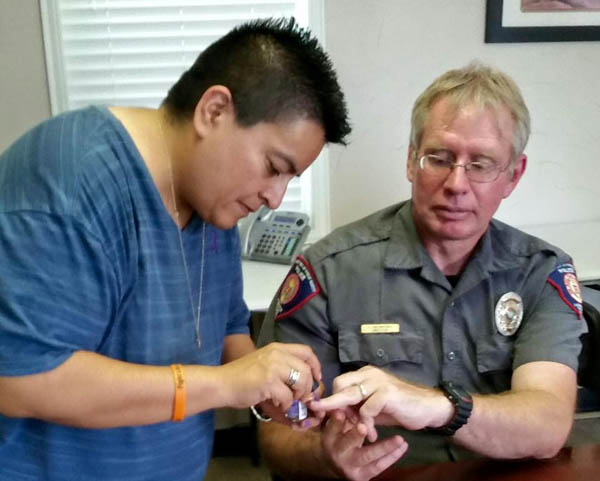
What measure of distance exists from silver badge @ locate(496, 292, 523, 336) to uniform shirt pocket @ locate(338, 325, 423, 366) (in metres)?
0.19

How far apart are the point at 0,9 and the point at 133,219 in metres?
1.65

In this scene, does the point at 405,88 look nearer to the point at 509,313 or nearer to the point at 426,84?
the point at 426,84

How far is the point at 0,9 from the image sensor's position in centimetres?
221

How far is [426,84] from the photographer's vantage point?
8.13 ft

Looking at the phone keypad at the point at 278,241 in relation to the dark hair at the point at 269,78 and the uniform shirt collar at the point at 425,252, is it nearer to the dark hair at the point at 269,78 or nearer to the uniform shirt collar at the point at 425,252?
the uniform shirt collar at the point at 425,252

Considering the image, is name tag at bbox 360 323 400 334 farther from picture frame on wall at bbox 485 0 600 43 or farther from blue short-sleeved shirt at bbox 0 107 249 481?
picture frame on wall at bbox 485 0 600 43

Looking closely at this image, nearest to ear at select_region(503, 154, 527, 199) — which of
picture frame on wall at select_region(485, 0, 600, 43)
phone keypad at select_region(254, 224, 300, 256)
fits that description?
phone keypad at select_region(254, 224, 300, 256)

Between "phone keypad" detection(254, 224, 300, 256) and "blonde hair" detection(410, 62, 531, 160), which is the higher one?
"blonde hair" detection(410, 62, 531, 160)

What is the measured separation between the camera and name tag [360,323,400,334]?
1483 mm

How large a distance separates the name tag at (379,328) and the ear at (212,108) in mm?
696

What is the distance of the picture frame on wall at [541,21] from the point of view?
244 cm

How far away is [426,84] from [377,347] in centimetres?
134

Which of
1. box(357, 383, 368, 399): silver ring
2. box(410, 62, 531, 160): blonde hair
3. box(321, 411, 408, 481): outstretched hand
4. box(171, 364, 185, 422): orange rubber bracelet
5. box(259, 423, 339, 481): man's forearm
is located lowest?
box(259, 423, 339, 481): man's forearm

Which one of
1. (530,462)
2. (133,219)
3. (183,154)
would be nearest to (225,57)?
(183,154)
